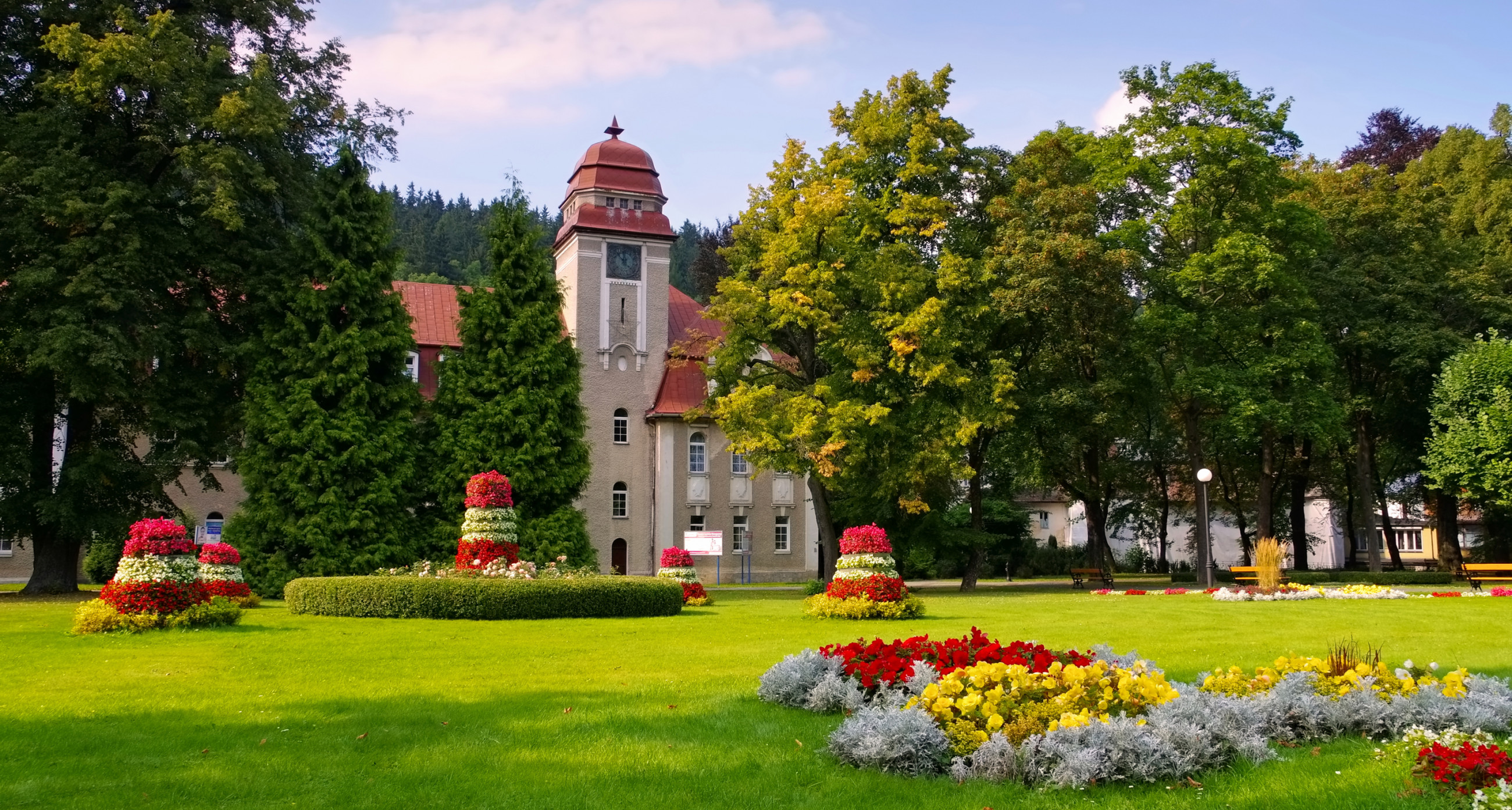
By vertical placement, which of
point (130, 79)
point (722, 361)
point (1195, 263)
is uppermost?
point (130, 79)

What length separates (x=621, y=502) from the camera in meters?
44.0

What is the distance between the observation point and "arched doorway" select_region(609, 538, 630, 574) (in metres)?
43.4

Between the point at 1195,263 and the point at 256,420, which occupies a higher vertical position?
the point at 1195,263

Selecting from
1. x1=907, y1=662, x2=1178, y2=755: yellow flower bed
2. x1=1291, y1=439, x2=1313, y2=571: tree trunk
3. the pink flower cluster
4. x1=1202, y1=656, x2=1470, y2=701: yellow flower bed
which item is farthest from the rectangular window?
x1=907, y1=662, x2=1178, y2=755: yellow flower bed

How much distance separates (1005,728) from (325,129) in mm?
28457

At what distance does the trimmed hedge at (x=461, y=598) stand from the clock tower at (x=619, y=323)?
22.7 meters

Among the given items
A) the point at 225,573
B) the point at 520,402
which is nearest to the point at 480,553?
the point at 225,573

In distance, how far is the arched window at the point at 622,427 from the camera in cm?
4406

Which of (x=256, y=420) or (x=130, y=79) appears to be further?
(x=256, y=420)

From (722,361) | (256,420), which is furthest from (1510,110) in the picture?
(256,420)

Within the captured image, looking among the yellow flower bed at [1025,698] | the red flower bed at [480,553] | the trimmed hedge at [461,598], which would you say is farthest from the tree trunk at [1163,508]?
the yellow flower bed at [1025,698]

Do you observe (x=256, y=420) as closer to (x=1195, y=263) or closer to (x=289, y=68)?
(x=289, y=68)

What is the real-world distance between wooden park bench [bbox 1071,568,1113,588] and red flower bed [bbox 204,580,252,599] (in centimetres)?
2337

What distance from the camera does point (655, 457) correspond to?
44312 mm
